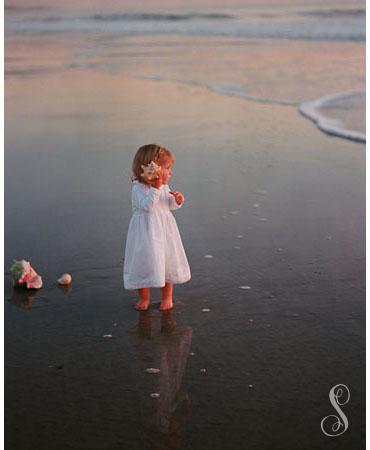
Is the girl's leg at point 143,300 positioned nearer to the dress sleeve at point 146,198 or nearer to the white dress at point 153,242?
the white dress at point 153,242

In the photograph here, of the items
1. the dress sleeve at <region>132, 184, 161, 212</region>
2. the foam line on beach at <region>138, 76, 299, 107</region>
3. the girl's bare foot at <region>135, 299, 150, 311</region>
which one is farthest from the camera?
the foam line on beach at <region>138, 76, 299, 107</region>

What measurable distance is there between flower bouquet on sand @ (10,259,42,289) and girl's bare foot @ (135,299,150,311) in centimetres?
51

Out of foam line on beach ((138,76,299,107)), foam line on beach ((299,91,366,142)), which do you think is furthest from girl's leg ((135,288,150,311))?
foam line on beach ((138,76,299,107))

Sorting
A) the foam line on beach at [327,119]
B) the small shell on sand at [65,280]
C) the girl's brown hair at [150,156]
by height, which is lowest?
the small shell on sand at [65,280]

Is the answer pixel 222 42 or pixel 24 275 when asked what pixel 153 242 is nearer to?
pixel 24 275

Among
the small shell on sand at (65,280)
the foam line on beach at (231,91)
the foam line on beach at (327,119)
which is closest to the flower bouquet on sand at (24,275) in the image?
the small shell on sand at (65,280)

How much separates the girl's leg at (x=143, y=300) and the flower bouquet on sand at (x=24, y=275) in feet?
1.65

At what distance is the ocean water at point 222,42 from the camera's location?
31.0 ft

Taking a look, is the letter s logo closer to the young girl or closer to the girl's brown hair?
the young girl

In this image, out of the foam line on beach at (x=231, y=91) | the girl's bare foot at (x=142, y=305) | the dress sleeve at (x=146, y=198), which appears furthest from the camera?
the foam line on beach at (x=231, y=91)

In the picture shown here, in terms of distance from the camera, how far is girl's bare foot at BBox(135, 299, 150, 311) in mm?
4016

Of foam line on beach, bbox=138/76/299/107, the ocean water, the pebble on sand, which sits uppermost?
the ocean water

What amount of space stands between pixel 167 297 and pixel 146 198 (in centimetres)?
47

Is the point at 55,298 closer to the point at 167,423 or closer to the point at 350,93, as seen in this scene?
the point at 167,423
